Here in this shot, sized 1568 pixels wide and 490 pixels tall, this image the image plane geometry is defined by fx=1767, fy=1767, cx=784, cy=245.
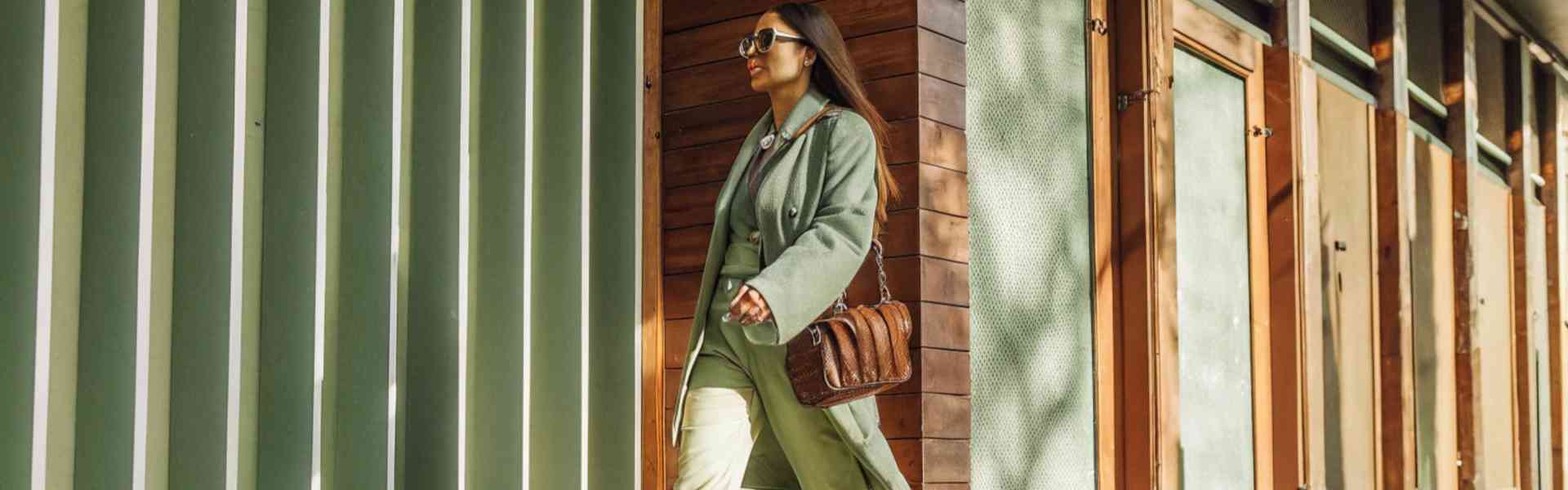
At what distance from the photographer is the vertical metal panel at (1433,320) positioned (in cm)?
809

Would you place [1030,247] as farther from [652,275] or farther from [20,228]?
[20,228]

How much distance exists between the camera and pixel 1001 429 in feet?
15.6

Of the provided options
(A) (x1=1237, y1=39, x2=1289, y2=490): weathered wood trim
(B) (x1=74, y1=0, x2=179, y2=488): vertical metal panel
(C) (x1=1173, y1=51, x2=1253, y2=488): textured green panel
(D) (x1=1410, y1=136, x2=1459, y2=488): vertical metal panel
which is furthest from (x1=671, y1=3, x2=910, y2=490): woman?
(D) (x1=1410, y1=136, x2=1459, y2=488): vertical metal panel

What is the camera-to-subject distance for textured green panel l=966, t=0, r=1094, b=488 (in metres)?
4.71

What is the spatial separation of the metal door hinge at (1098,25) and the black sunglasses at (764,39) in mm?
1825

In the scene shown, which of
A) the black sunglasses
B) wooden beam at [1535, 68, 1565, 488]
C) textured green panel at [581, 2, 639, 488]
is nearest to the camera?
the black sunglasses

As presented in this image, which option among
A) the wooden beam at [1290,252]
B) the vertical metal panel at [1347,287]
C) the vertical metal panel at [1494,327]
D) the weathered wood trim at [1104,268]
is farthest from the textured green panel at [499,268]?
the vertical metal panel at [1494,327]

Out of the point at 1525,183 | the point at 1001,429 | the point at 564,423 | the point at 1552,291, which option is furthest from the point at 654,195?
the point at 1552,291

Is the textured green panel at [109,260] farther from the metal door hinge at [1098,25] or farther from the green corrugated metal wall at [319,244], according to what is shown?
the metal door hinge at [1098,25]

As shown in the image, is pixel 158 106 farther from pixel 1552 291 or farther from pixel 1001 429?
pixel 1552 291

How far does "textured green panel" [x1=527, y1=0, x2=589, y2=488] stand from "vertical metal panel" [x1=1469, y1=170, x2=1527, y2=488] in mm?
5950

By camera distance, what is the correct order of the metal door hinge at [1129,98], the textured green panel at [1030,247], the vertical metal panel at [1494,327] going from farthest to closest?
the vertical metal panel at [1494,327] → the metal door hinge at [1129,98] → the textured green panel at [1030,247]

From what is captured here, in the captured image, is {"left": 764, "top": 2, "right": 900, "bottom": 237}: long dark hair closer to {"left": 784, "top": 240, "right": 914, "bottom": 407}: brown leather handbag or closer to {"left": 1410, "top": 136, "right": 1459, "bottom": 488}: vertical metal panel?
{"left": 784, "top": 240, "right": 914, "bottom": 407}: brown leather handbag

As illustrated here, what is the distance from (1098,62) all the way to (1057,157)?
16.6 inches
